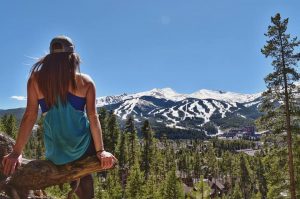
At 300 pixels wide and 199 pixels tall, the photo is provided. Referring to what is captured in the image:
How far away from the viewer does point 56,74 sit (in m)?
4.05

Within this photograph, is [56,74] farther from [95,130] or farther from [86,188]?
[86,188]

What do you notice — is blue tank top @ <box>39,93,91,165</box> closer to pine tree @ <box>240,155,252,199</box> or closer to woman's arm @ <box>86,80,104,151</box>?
woman's arm @ <box>86,80,104,151</box>

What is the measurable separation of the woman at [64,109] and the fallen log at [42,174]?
0.29 feet

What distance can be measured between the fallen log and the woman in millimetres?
89

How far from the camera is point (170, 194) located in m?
54.1

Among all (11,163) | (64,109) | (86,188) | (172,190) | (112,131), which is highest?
(112,131)

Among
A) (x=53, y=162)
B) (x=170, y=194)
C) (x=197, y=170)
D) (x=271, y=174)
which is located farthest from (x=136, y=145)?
(x=53, y=162)

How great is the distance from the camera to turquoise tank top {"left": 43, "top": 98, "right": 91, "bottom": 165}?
13.2 ft

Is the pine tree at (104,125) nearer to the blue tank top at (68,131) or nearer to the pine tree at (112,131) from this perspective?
the pine tree at (112,131)

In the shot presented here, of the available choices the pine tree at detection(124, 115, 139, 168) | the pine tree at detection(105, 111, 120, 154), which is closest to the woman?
the pine tree at detection(105, 111, 120, 154)

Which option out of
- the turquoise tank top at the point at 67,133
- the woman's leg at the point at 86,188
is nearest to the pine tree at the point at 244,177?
the woman's leg at the point at 86,188

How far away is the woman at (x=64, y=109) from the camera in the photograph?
402 centimetres

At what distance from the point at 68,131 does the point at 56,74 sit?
0.60 meters

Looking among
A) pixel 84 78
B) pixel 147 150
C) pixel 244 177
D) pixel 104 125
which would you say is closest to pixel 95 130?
pixel 84 78
